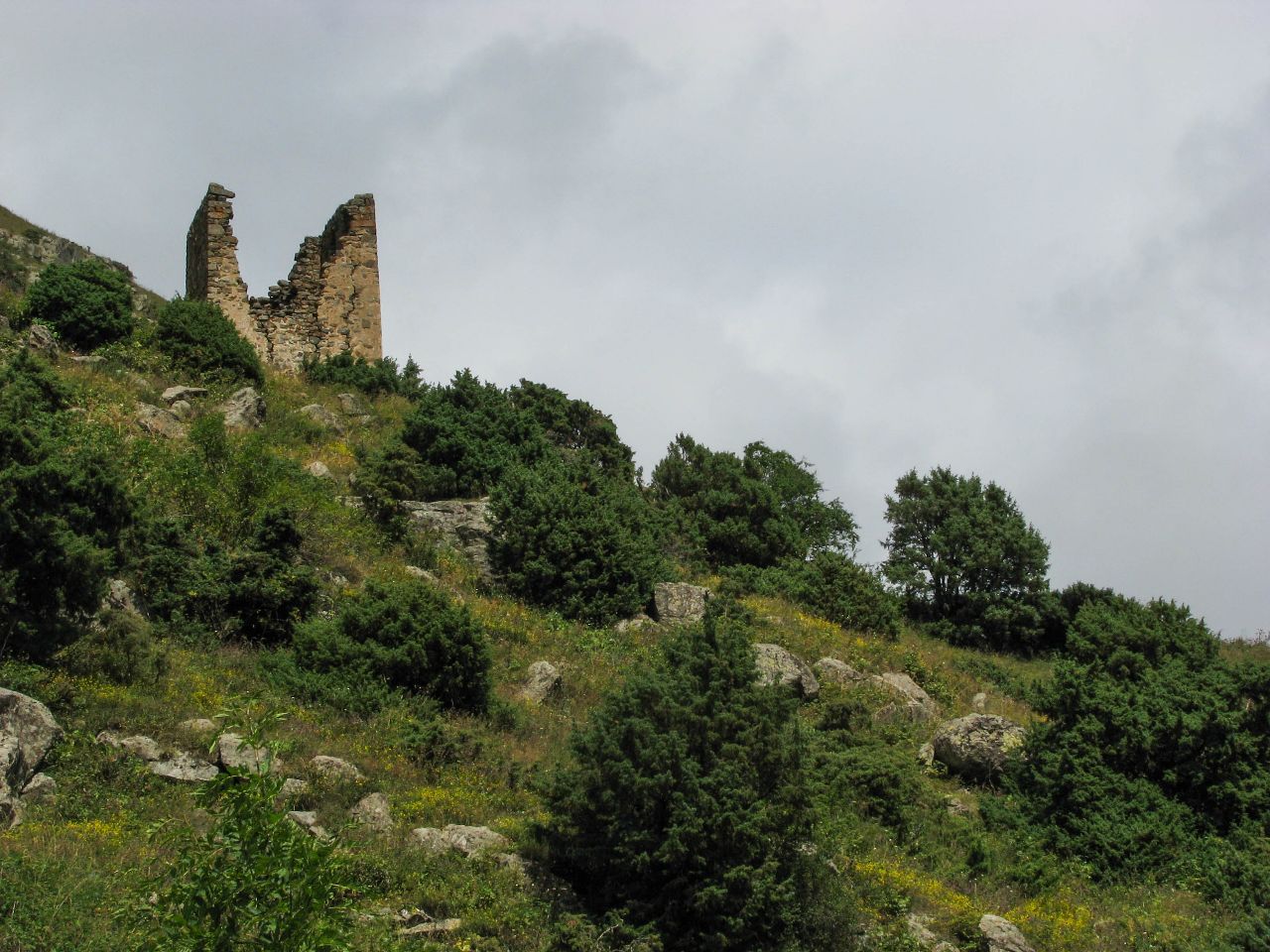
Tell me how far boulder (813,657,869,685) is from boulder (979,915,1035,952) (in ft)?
22.4

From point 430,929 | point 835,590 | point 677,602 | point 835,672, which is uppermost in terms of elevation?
point 835,590

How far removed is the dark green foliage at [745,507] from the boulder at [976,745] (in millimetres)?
8117

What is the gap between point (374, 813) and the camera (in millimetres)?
11891

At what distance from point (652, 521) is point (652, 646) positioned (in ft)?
16.0

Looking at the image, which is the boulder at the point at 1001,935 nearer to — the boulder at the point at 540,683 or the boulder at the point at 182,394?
the boulder at the point at 540,683

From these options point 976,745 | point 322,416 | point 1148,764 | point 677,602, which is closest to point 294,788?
point 976,745

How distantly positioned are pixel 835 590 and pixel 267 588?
417 inches

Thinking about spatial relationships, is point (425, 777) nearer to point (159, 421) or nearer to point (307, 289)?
point (159, 421)

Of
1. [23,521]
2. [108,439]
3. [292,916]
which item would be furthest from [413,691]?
[292,916]

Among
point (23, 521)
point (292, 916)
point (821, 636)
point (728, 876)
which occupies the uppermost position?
point (821, 636)

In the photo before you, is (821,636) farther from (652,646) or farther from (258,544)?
(258,544)

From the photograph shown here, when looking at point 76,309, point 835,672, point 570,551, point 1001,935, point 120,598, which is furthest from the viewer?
point 76,309

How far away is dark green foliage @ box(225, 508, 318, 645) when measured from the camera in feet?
52.8

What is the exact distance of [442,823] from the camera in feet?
40.1
